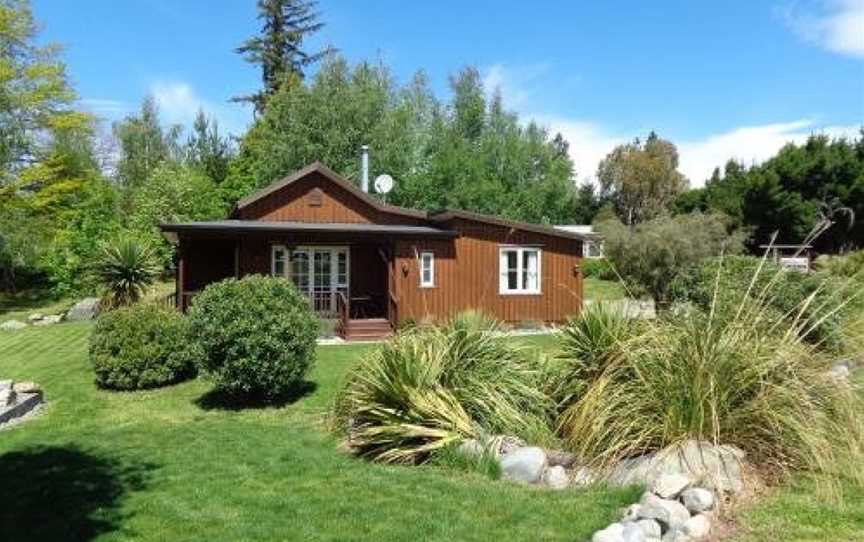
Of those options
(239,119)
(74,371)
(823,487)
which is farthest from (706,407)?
(239,119)

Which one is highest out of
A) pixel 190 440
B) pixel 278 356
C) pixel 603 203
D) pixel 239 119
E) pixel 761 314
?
pixel 239 119

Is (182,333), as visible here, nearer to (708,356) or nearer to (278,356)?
(278,356)

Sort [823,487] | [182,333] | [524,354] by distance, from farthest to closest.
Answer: [182,333], [524,354], [823,487]

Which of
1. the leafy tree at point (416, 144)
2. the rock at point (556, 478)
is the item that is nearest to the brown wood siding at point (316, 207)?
the leafy tree at point (416, 144)

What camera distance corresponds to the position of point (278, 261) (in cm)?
2038

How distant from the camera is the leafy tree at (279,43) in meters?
46.0

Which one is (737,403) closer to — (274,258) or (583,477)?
(583,477)

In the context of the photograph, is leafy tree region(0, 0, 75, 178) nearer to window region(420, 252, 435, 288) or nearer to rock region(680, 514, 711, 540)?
window region(420, 252, 435, 288)

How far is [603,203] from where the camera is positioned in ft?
201

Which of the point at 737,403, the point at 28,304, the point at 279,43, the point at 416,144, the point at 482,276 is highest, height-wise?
the point at 279,43

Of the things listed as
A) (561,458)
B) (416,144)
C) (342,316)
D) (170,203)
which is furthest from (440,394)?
(416,144)

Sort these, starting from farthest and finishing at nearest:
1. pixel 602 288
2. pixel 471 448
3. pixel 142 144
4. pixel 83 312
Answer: pixel 142 144 → pixel 602 288 → pixel 83 312 → pixel 471 448

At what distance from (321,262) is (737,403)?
15.6m

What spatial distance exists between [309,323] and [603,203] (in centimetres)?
5355
